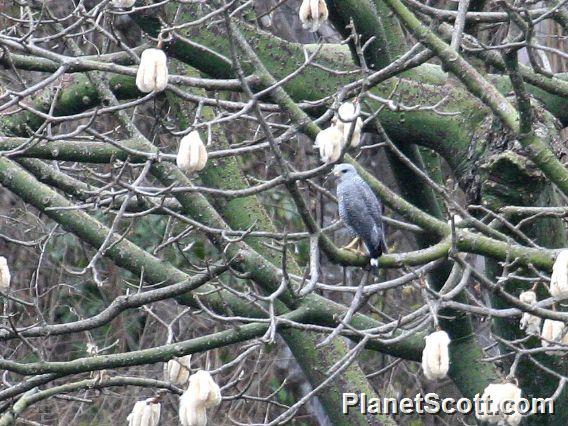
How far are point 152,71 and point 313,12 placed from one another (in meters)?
0.67

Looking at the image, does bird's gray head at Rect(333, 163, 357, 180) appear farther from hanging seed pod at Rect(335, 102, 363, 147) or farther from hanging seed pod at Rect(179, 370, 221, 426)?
hanging seed pod at Rect(179, 370, 221, 426)

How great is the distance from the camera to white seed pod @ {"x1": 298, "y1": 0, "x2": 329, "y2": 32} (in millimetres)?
3482

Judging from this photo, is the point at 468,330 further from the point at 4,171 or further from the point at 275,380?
the point at 275,380

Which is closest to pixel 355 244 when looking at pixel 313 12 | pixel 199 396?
pixel 313 12

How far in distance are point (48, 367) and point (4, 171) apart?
1.05 meters

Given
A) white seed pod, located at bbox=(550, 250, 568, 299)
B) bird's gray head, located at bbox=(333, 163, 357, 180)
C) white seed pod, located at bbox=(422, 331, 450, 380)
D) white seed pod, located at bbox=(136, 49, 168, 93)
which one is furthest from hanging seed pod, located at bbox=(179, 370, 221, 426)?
bird's gray head, located at bbox=(333, 163, 357, 180)

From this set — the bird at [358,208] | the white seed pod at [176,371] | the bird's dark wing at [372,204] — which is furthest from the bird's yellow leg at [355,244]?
the white seed pod at [176,371]

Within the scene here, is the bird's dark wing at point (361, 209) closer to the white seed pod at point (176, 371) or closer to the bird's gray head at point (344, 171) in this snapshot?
the bird's gray head at point (344, 171)

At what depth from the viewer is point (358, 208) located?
13.5 feet

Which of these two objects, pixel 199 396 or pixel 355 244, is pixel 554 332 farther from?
pixel 199 396

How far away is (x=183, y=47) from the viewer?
4.45 metres

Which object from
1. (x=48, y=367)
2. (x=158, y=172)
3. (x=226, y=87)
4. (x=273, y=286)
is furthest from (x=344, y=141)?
(x=158, y=172)

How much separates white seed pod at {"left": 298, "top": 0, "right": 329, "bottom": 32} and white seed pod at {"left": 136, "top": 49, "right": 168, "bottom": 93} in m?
0.61

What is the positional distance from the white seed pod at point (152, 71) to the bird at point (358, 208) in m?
1.09
